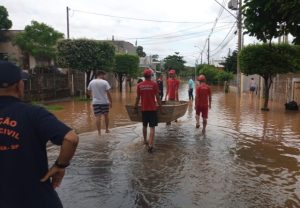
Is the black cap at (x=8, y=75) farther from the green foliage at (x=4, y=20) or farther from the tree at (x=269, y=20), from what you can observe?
the green foliage at (x=4, y=20)

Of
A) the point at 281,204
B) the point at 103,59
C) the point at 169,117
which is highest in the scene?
the point at 103,59

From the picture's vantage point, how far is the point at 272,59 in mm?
19844

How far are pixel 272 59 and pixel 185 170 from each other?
45.8 ft

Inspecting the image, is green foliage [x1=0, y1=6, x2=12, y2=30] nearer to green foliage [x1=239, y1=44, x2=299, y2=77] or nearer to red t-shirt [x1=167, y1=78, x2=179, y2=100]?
green foliage [x1=239, y1=44, x2=299, y2=77]

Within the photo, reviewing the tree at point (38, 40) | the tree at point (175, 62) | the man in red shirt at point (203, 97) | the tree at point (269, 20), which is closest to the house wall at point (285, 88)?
the man in red shirt at point (203, 97)

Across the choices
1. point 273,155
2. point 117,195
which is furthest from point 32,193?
point 273,155

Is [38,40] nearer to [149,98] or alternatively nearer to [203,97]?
[203,97]

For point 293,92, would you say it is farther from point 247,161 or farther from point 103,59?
point 247,161

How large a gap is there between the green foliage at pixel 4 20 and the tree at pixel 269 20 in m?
54.4

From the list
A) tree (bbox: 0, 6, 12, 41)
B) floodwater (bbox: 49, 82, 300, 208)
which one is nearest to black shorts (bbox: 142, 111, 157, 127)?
floodwater (bbox: 49, 82, 300, 208)

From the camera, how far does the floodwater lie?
5.73 meters

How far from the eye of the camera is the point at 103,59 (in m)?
26.8

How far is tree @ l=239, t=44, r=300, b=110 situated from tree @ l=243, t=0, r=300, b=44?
43.6 ft

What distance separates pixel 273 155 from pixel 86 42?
19.4 metres
